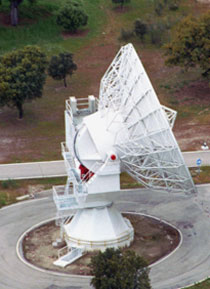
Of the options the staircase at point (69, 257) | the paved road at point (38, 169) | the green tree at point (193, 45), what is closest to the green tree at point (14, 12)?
the green tree at point (193, 45)

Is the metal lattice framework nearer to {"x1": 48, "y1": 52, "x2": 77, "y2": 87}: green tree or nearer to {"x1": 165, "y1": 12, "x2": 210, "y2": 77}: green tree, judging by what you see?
{"x1": 165, "y1": 12, "x2": 210, "y2": 77}: green tree

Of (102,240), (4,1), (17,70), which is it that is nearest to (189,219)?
(102,240)

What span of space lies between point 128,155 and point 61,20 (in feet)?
211

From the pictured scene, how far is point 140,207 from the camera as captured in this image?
6681 centimetres

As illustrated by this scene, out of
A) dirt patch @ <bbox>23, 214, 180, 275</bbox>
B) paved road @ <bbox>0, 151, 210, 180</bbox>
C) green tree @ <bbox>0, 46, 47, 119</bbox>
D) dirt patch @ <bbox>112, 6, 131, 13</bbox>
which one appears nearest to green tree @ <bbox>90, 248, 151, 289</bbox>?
dirt patch @ <bbox>23, 214, 180, 275</bbox>

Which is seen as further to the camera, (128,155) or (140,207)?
(140,207)

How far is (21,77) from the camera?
84.9 metres

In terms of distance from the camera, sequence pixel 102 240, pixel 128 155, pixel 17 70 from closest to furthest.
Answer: pixel 128 155 → pixel 102 240 → pixel 17 70

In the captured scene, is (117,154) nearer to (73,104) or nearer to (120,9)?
(73,104)

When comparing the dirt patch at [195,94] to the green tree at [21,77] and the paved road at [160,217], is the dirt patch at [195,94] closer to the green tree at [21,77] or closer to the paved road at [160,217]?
the green tree at [21,77]

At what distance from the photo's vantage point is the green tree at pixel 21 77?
276 feet

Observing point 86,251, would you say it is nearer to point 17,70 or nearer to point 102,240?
point 102,240

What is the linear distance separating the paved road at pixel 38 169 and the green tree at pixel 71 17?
42.1 m

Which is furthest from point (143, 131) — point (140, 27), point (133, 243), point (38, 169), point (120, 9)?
point (120, 9)
